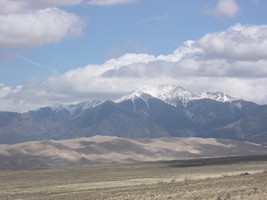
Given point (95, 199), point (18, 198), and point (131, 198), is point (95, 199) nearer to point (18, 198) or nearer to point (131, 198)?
point (131, 198)

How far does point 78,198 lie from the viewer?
45.8 meters

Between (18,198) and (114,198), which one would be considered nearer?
(114,198)

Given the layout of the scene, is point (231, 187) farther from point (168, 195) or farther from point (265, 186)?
point (168, 195)

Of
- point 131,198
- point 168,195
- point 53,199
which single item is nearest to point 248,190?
point 168,195

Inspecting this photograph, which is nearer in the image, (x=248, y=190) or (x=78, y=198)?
(x=248, y=190)

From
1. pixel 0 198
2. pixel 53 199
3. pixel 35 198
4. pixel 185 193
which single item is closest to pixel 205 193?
pixel 185 193

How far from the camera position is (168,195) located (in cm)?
4072

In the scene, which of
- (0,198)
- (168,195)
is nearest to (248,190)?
(168,195)

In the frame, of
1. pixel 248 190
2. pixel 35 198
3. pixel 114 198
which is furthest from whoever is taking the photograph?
pixel 35 198

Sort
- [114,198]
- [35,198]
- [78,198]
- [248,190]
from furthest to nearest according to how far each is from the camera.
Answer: [35,198] → [78,198] → [114,198] → [248,190]

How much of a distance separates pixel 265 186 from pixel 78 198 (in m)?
14.9

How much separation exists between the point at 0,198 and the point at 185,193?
20.8 metres

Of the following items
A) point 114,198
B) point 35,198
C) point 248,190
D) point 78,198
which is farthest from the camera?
point 35,198

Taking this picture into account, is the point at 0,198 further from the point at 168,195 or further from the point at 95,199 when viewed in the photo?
the point at 168,195
